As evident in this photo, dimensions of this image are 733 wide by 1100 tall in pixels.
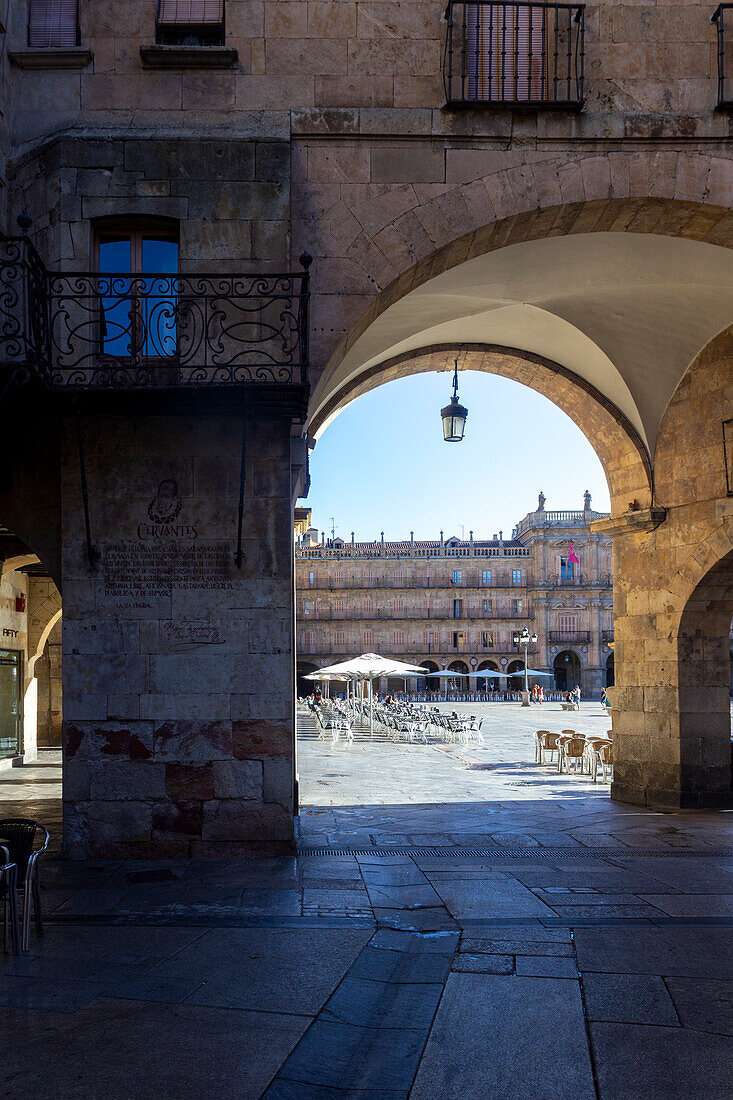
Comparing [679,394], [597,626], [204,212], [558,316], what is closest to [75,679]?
[204,212]

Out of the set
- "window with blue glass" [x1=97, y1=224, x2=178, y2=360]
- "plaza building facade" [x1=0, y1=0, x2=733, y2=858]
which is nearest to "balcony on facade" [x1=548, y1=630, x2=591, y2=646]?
"plaza building facade" [x1=0, y1=0, x2=733, y2=858]

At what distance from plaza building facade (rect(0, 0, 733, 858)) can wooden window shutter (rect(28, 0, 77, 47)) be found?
0.07 ft

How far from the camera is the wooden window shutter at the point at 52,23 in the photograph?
832 centimetres

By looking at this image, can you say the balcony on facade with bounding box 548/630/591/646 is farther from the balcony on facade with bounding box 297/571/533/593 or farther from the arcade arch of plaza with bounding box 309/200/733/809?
the arcade arch of plaza with bounding box 309/200/733/809

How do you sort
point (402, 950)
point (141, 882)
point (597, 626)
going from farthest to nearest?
1. point (597, 626)
2. point (141, 882)
3. point (402, 950)

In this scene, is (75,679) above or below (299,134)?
below

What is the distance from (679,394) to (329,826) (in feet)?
22.4

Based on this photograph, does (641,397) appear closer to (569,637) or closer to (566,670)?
(569,637)

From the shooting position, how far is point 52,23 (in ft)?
27.4

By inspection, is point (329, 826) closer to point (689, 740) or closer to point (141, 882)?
point (141, 882)

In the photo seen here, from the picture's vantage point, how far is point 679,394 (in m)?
11.8

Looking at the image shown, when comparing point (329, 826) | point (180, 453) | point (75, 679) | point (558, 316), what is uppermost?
point (558, 316)

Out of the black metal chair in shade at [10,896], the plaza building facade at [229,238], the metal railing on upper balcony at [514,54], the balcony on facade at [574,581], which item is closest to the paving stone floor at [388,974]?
the black metal chair in shade at [10,896]

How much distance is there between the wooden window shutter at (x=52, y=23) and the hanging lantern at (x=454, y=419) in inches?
245
